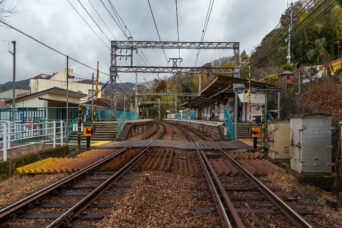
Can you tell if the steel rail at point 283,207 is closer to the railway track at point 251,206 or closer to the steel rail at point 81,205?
the railway track at point 251,206

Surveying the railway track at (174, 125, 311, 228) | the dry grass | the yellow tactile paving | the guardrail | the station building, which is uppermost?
the station building

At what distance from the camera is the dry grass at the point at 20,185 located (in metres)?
4.43

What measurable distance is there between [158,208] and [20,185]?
366 centimetres

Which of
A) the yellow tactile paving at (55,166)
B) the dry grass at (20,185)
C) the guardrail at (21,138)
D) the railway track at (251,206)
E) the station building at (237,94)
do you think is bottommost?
the dry grass at (20,185)

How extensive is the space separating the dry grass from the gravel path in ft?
6.99

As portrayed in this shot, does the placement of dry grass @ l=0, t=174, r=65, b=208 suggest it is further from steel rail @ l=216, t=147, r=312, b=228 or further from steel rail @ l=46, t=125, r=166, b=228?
steel rail @ l=216, t=147, r=312, b=228

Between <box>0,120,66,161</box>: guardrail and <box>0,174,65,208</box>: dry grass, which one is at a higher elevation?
<box>0,120,66,161</box>: guardrail

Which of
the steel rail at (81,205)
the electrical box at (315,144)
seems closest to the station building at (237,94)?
the electrical box at (315,144)

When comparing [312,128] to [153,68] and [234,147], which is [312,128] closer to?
[234,147]

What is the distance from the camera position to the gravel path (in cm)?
322

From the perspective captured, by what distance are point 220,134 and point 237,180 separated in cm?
A: 989

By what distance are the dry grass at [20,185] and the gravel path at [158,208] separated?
6.99 feet

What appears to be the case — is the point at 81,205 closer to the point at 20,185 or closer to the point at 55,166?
the point at 20,185

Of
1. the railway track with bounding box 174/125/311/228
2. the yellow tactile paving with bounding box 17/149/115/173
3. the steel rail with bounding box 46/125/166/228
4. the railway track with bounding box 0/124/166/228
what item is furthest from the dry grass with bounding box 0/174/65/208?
the railway track with bounding box 174/125/311/228
